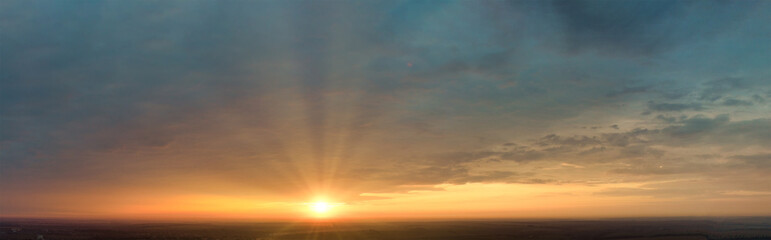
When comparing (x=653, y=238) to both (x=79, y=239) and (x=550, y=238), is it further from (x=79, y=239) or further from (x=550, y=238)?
(x=79, y=239)

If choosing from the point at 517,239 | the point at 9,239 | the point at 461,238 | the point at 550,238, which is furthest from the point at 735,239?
the point at 9,239

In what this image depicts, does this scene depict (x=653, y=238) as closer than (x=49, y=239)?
No

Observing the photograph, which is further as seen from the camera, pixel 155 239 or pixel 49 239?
pixel 155 239

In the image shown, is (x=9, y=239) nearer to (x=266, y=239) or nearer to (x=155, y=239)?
(x=155, y=239)

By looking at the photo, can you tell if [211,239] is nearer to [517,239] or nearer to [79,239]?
[79,239]

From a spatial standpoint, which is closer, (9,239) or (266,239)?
(9,239)

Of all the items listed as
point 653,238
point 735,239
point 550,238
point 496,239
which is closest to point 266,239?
point 496,239

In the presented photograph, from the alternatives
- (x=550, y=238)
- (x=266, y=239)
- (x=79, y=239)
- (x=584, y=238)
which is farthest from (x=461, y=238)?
(x=79, y=239)
